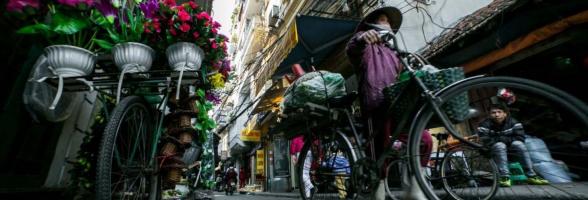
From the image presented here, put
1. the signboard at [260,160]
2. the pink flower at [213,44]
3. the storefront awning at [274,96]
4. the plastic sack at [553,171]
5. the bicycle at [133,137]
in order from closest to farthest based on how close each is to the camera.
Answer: the plastic sack at [553,171]
the bicycle at [133,137]
the pink flower at [213,44]
the storefront awning at [274,96]
the signboard at [260,160]

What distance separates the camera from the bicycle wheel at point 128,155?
1936mm

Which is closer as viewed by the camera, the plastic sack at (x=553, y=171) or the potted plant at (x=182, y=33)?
the plastic sack at (x=553, y=171)

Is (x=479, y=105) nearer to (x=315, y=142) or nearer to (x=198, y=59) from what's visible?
(x=315, y=142)

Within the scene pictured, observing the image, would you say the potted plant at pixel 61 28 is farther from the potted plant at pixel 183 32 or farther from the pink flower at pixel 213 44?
the pink flower at pixel 213 44

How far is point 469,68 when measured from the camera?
20.0ft

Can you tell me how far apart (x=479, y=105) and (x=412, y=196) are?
2.30 ft

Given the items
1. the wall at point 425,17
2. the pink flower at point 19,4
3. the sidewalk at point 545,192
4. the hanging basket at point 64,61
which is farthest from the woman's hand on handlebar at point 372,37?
the wall at point 425,17


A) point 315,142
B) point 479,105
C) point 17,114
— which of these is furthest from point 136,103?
point 479,105

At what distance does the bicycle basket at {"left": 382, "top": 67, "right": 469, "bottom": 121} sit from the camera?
186cm

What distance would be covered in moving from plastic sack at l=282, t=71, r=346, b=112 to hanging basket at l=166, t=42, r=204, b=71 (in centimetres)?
93

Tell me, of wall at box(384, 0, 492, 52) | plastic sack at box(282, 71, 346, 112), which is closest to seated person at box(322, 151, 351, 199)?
plastic sack at box(282, 71, 346, 112)

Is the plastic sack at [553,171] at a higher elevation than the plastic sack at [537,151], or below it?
below

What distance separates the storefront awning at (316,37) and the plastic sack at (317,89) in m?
4.46

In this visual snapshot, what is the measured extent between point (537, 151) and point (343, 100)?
137cm
